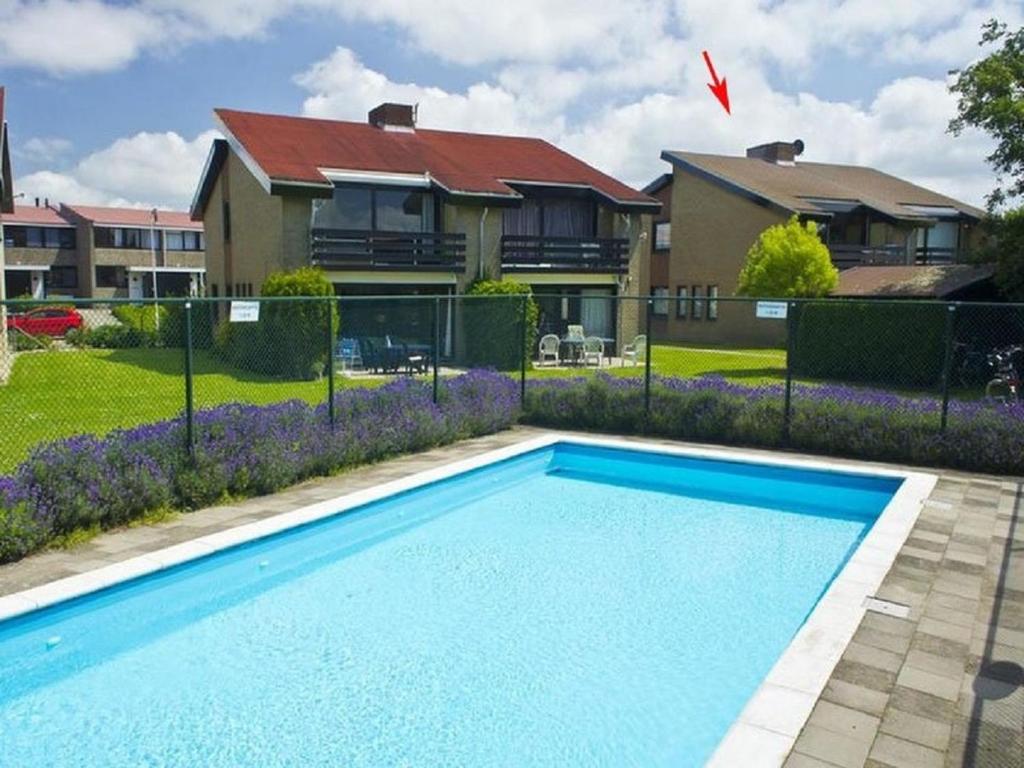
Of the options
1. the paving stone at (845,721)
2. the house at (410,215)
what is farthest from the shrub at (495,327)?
the paving stone at (845,721)

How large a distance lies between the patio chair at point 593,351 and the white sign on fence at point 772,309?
10.1 m

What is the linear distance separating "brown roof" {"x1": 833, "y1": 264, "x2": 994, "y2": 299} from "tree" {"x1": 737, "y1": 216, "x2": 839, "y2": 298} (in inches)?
48.7

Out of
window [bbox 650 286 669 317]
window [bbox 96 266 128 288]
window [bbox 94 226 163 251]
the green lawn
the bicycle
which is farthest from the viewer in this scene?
window [bbox 96 266 128 288]

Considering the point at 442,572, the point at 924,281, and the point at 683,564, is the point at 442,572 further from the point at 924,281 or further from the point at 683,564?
the point at 924,281

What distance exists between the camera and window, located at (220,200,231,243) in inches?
1027

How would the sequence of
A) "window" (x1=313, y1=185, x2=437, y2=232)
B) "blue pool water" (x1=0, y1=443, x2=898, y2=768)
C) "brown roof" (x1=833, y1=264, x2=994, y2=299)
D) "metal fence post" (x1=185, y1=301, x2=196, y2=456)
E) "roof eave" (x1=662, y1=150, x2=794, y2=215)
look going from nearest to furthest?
"blue pool water" (x1=0, y1=443, x2=898, y2=768) < "metal fence post" (x1=185, y1=301, x2=196, y2=456) < "brown roof" (x1=833, y1=264, x2=994, y2=299) < "window" (x1=313, y1=185, x2=437, y2=232) < "roof eave" (x1=662, y1=150, x2=794, y2=215)

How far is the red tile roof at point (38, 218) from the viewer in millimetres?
53250

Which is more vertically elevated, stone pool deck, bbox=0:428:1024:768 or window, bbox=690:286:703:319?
window, bbox=690:286:703:319

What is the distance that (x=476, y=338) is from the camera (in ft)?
74.4

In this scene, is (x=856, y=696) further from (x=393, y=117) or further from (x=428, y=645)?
(x=393, y=117)

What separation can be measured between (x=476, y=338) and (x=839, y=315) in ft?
30.6

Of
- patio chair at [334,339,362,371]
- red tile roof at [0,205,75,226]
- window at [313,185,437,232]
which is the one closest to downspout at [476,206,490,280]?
window at [313,185,437,232]

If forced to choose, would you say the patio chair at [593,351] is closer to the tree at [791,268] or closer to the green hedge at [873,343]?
the tree at [791,268]

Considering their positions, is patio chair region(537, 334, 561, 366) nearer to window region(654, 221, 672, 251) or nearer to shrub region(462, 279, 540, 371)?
shrub region(462, 279, 540, 371)
